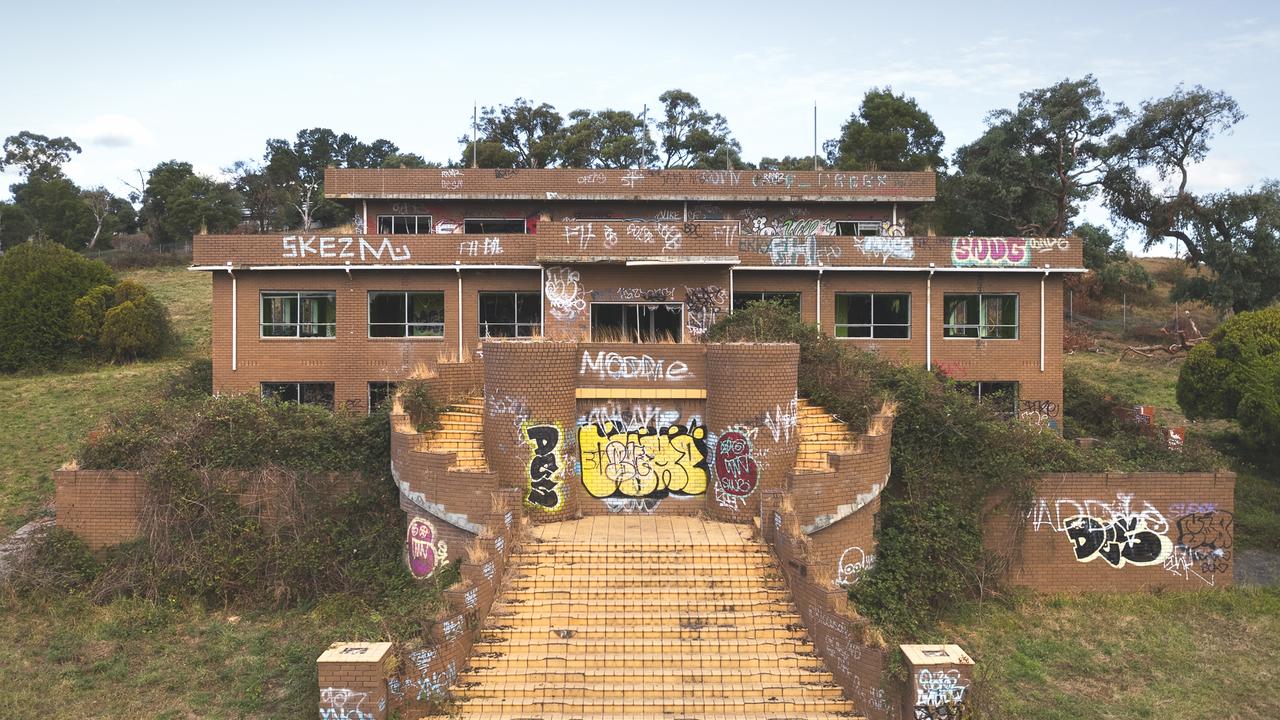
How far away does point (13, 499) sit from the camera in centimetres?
1741

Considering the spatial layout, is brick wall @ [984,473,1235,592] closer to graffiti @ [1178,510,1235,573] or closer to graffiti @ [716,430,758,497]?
graffiti @ [1178,510,1235,573]

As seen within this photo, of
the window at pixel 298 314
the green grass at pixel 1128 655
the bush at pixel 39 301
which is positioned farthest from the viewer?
the bush at pixel 39 301

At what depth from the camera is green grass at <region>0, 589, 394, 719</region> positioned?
9.80 meters

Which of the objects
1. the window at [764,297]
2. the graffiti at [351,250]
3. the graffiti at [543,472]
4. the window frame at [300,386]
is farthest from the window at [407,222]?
the graffiti at [543,472]

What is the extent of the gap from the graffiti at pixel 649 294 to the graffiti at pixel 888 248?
18.0 ft

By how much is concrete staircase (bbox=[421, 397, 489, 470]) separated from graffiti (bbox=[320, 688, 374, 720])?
3948 millimetres

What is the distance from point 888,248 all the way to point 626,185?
26.5ft

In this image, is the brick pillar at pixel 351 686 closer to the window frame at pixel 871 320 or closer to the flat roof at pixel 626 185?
the window frame at pixel 871 320

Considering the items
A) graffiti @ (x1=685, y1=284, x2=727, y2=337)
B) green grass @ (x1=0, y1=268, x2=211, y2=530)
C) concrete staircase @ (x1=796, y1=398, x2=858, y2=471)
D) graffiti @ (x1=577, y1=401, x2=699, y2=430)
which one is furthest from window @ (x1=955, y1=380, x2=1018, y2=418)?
green grass @ (x1=0, y1=268, x2=211, y2=530)

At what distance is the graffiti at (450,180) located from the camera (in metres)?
24.6

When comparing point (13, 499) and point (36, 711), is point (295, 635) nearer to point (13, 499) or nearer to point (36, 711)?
point (36, 711)

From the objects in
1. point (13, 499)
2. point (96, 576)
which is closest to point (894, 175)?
point (96, 576)

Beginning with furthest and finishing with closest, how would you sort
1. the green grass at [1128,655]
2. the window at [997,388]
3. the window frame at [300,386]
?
the window at [997,388], the window frame at [300,386], the green grass at [1128,655]

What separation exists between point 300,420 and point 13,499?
8.31 meters
